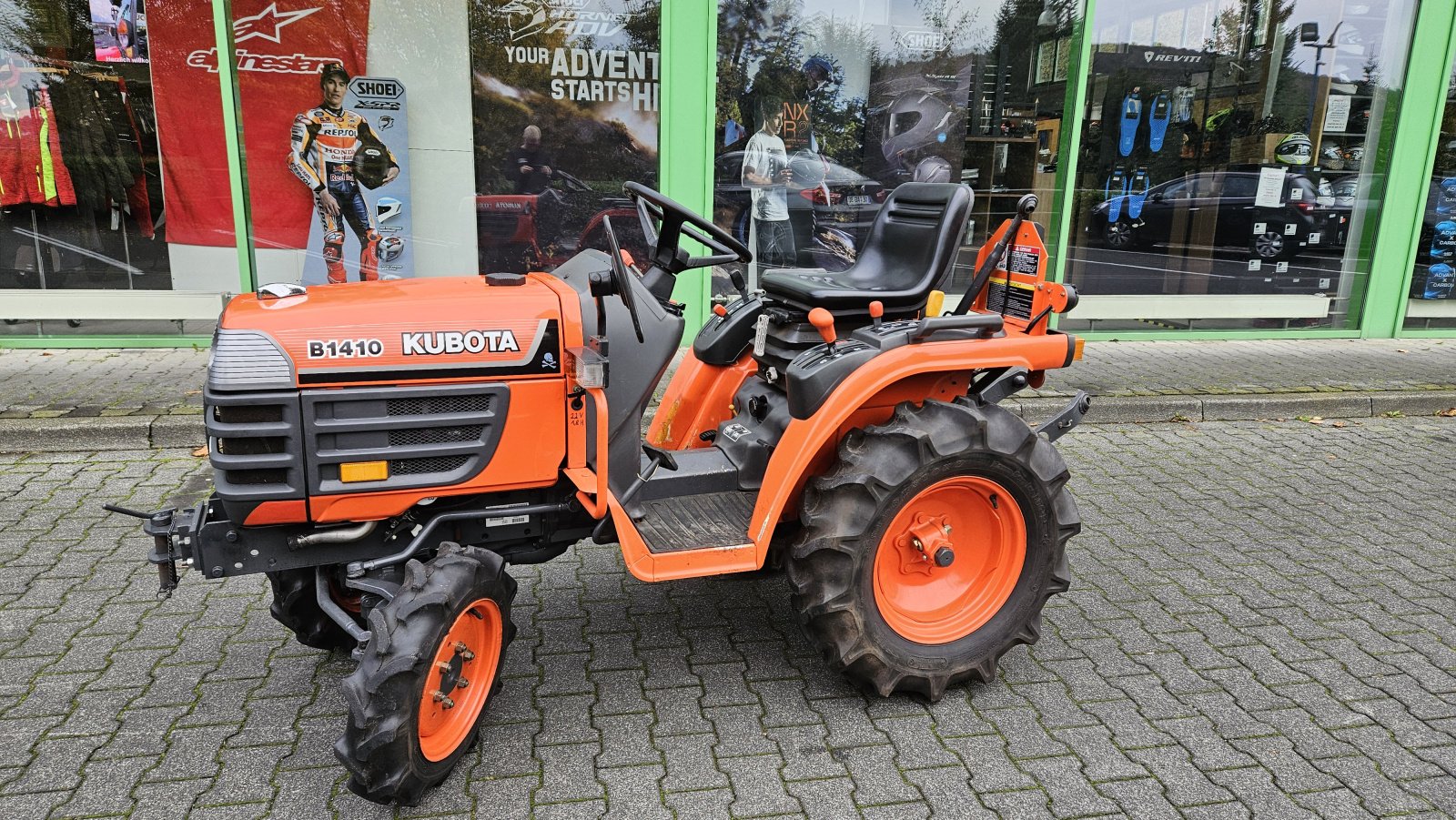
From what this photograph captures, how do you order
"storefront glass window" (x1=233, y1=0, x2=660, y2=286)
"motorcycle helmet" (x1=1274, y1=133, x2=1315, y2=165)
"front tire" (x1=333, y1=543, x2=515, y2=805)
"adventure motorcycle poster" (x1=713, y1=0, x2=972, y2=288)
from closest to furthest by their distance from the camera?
"front tire" (x1=333, y1=543, x2=515, y2=805), "storefront glass window" (x1=233, y1=0, x2=660, y2=286), "adventure motorcycle poster" (x1=713, y1=0, x2=972, y2=288), "motorcycle helmet" (x1=1274, y1=133, x2=1315, y2=165)

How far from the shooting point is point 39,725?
2.77 m

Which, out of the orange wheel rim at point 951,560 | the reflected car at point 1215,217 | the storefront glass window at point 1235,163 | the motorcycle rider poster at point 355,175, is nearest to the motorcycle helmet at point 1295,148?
the storefront glass window at point 1235,163

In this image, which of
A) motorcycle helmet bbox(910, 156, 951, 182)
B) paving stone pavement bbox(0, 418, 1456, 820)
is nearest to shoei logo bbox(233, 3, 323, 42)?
paving stone pavement bbox(0, 418, 1456, 820)

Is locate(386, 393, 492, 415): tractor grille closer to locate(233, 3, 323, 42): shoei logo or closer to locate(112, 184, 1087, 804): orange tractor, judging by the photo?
locate(112, 184, 1087, 804): orange tractor

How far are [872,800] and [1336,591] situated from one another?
245 centimetres

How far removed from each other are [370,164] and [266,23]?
1147 millimetres

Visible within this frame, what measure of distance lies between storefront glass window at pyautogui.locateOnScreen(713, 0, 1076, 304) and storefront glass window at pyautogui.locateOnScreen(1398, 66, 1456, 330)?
10.1 feet

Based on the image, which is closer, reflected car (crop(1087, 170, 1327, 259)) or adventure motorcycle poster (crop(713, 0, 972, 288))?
adventure motorcycle poster (crop(713, 0, 972, 288))

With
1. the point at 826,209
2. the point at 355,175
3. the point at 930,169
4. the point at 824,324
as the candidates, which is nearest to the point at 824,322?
the point at 824,324

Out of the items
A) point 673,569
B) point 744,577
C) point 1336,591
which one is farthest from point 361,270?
point 1336,591

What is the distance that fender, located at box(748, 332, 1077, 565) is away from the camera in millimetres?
2920

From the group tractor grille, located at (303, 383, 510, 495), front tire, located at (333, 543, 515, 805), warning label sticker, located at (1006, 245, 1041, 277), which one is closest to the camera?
front tire, located at (333, 543, 515, 805)

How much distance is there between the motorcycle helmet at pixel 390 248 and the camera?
7.20m

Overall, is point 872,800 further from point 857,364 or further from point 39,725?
point 39,725
